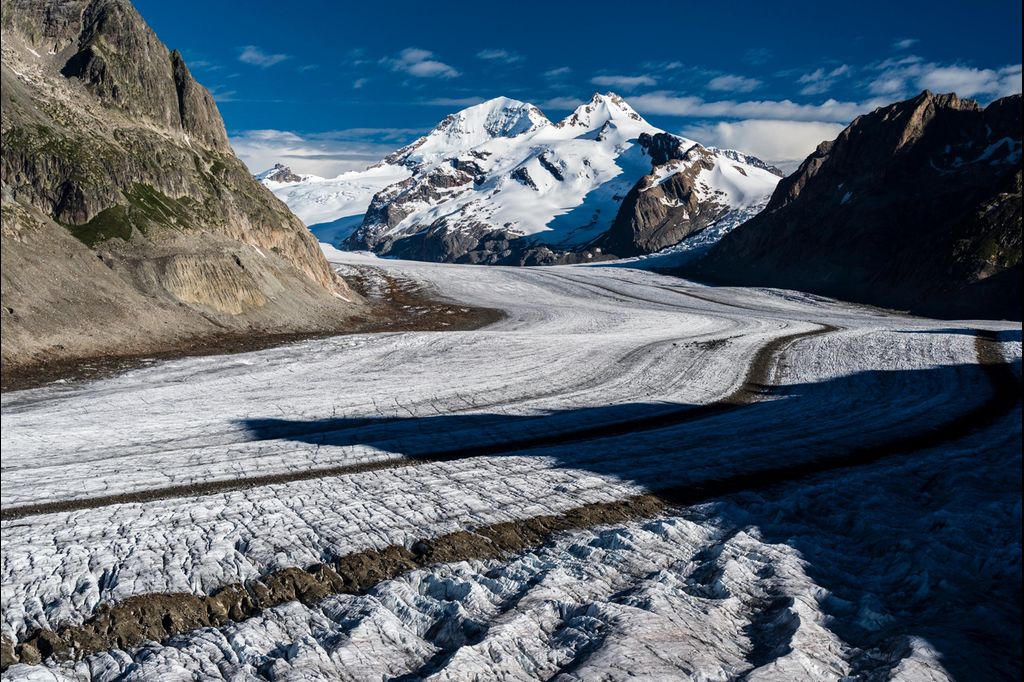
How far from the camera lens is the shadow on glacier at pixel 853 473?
8.20 metres

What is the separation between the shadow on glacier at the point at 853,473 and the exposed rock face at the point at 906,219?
183 ft

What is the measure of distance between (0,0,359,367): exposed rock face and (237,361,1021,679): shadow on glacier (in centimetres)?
627

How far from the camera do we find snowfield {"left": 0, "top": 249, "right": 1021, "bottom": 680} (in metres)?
7.05

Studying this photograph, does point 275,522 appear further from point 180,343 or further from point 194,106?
point 194,106

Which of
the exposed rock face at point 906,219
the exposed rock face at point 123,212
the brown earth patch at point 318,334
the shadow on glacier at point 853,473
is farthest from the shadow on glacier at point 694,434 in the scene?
the exposed rock face at point 906,219

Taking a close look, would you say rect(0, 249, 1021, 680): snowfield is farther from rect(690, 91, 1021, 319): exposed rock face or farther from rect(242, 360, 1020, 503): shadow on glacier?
rect(690, 91, 1021, 319): exposed rock face

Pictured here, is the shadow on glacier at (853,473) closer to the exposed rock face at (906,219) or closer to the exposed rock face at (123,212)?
the exposed rock face at (123,212)

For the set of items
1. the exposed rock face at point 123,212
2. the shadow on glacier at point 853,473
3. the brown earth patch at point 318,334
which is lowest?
the shadow on glacier at point 853,473

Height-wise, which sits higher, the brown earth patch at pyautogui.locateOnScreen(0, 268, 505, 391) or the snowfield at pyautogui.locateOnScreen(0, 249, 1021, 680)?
the brown earth patch at pyautogui.locateOnScreen(0, 268, 505, 391)

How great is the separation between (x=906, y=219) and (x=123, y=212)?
312 ft

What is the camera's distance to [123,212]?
881 inches

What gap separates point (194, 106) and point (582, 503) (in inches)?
1721

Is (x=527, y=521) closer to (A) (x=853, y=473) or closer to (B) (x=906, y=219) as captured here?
(A) (x=853, y=473)

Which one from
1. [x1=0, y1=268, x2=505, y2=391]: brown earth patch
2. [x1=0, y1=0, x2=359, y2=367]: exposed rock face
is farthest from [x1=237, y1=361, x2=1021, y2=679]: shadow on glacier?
[x1=0, y1=0, x2=359, y2=367]: exposed rock face
